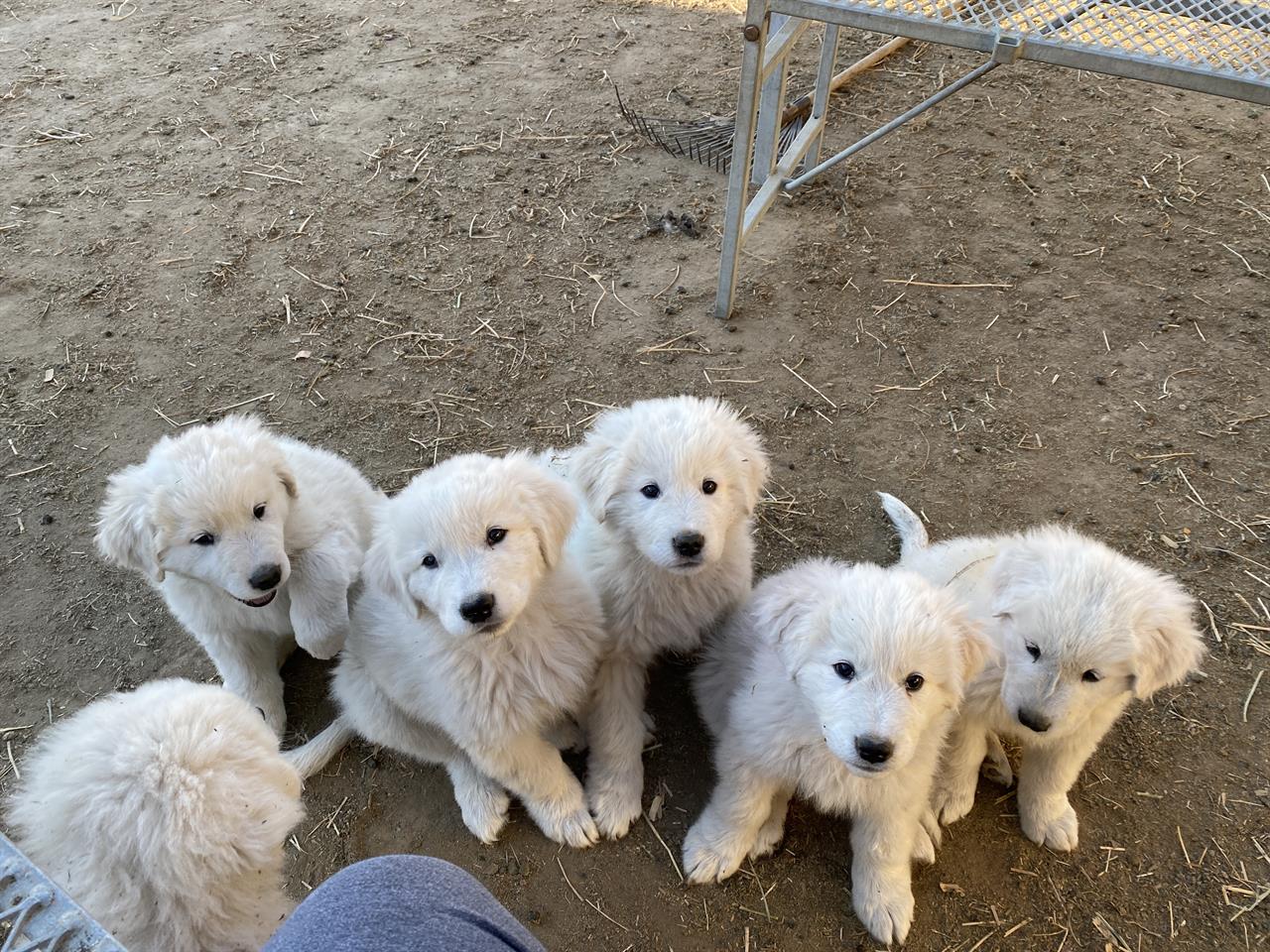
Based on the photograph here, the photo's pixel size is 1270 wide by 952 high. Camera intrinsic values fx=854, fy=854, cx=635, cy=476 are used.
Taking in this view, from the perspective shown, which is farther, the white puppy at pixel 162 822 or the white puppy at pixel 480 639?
the white puppy at pixel 480 639

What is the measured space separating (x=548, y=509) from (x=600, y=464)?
285mm

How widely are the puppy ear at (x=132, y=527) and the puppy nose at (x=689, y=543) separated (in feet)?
5.27

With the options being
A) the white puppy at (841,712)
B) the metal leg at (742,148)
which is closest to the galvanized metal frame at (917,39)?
the metal leg at (742,148)

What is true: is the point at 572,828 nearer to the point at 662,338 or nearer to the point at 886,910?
the point at 886,910

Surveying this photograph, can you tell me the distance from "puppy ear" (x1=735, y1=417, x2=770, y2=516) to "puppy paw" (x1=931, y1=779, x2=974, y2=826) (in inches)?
44.3

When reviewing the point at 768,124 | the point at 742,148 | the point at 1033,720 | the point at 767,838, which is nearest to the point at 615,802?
the point at 767,838

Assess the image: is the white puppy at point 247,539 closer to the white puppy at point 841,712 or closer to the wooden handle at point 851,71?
the white puppy at point 841,712

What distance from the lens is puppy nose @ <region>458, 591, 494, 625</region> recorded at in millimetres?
2314

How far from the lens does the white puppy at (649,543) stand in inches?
105

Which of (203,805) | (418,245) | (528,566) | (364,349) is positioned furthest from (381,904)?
(418,245)

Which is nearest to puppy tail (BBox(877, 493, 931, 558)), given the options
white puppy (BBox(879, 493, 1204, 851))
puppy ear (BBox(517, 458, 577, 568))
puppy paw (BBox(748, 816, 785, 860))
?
white puppy (BBox(879, 493, 1204, 851))

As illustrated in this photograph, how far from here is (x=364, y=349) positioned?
461cm

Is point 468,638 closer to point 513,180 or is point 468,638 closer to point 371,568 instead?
point 371,568

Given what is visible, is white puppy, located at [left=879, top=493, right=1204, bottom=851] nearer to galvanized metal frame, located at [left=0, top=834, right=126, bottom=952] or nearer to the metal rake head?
galvanized metal frame, located at [left=0, top=834, right=126, bottom=952]
